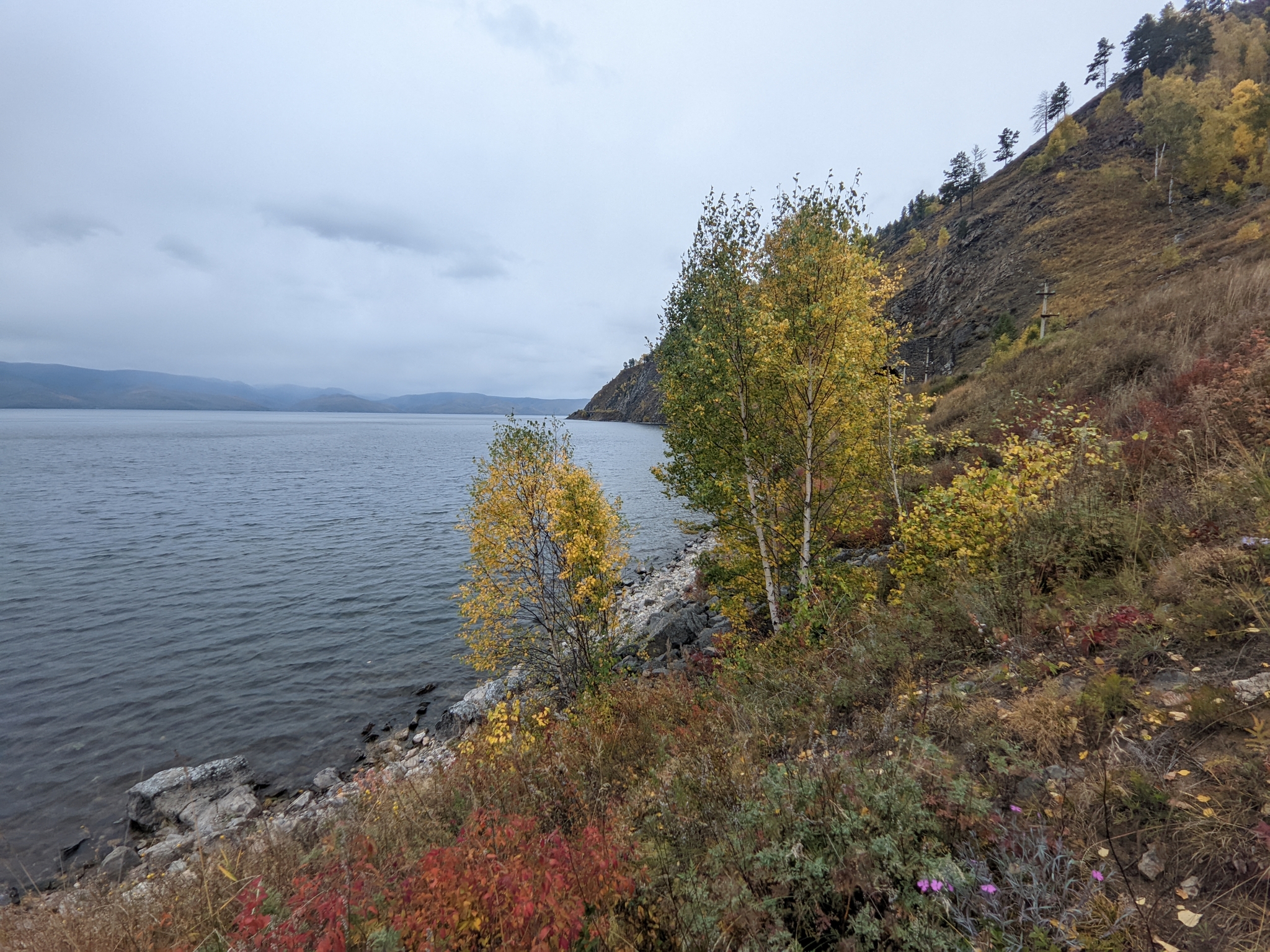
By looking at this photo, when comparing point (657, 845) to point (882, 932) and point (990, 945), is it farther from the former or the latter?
point (990, 945)

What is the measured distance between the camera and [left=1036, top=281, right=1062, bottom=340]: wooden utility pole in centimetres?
3164

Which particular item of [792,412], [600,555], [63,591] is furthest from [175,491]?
[792,412]

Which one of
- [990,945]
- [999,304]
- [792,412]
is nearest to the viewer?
[990,945]

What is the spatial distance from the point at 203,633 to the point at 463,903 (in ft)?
85.6

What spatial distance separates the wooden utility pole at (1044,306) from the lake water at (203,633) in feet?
92.6

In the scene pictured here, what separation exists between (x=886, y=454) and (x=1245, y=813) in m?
12.9

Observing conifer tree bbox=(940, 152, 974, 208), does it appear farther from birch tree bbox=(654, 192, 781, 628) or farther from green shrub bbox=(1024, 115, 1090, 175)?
birch tree bbox=(654, 192, 781, 628)

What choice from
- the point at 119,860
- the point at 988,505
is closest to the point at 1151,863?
the point at 988,505

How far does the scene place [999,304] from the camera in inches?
2350

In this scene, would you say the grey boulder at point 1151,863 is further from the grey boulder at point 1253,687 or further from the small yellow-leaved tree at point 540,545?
the small yellow-leaved tree at point 540,545

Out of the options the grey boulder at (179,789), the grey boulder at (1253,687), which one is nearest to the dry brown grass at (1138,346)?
the grey boulder at (1253,687)

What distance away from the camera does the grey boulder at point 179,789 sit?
43.9ft

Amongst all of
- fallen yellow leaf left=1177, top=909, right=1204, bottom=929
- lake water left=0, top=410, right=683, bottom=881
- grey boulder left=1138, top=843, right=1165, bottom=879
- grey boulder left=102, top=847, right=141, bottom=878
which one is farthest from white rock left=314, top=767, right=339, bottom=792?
fallen yellow leaf left=1177, top=909, right=1204, bottom=929

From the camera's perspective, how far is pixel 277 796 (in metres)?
14.1
